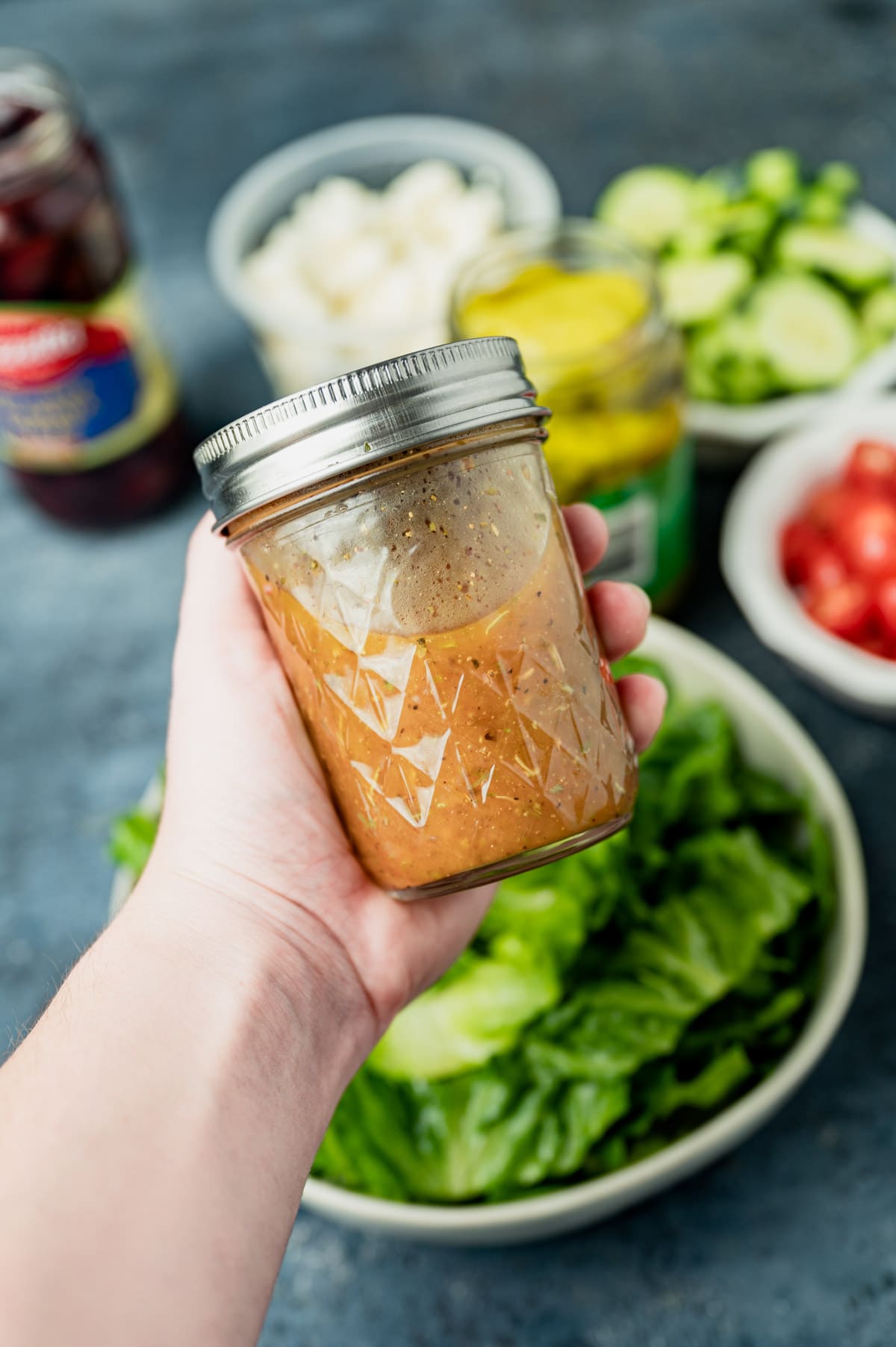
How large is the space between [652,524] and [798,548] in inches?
7.6

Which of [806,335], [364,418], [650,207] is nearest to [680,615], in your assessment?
[806,335]

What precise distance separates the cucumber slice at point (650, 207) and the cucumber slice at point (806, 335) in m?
0.25

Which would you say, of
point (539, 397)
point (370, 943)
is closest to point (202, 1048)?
point (370, 943)

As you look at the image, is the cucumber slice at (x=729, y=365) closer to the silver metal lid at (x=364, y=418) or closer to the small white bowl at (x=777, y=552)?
the small white bowl at (x=777, y=552)

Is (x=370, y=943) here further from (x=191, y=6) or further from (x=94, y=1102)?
(x=191, y=6)

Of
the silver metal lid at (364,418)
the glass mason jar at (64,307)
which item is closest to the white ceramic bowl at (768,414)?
the glass mason jar at (64,307)

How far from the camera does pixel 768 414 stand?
5.17 ft

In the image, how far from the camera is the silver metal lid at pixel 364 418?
0.74m

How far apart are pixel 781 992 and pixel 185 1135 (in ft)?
2.06

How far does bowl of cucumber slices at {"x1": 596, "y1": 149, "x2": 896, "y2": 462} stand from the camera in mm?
1604

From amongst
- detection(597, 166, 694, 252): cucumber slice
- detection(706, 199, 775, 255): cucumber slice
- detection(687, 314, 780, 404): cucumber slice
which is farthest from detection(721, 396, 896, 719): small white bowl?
detection(597, 166, 694, 252): cucumber slice

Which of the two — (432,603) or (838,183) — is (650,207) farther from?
(432,603)

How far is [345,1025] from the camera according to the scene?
92cm

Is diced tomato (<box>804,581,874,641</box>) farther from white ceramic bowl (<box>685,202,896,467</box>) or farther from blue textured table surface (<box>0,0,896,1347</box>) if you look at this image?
white ceramic bowl (<box>685,202,896,467</box>)
